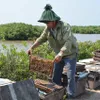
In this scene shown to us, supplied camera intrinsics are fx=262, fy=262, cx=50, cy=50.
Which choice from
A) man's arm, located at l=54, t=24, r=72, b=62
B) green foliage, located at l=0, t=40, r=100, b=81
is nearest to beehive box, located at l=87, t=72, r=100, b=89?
green foliage, located at l=0, t=40, r=100, b=81

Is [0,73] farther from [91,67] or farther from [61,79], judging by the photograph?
[91,67]

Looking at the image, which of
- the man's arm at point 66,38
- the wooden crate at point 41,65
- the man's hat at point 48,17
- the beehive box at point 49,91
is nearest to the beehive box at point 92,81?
the beehive box at point 49,91

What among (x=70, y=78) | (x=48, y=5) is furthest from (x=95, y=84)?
(x=48, y=5)

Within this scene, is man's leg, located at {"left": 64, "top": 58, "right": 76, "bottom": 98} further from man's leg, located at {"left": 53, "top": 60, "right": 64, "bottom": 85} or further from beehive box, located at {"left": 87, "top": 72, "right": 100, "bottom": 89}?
beehive box, located at {"left": 87, "top": 72, "right": 100, "bottom": 89}

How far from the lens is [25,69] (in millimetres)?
6754

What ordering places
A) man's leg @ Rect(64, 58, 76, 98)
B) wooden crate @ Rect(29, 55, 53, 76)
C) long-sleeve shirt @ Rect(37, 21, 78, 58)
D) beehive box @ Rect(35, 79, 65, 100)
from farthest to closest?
man's leg @ Rect(64, 58, 76, 98)
wooden crate @ Rect(29, 55, 53, 76)
long-sleeve shirt @ Rect(37, 21, 78, 58)
beehive box @ Rect(35, 79, 65, 100)

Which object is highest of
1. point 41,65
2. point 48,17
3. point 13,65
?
point 48,17

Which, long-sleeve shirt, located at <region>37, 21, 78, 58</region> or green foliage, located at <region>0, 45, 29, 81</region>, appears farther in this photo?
green foliage, located at <region>0, 45, 29, 81</region>

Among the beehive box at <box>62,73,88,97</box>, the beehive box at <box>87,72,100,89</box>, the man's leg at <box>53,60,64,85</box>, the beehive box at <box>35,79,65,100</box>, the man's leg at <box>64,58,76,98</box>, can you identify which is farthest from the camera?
the beehive box at <box>87,72,100,89</box>

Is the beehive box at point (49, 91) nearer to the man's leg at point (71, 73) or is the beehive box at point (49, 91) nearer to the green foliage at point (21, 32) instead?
the man's leg at point (71, 73)

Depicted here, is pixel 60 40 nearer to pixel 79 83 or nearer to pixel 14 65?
pixel 79 83

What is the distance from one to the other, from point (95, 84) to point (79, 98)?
3.10ft

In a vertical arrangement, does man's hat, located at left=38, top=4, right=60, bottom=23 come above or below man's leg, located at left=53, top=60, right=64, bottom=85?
above

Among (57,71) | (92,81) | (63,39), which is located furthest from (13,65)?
(63,39)
